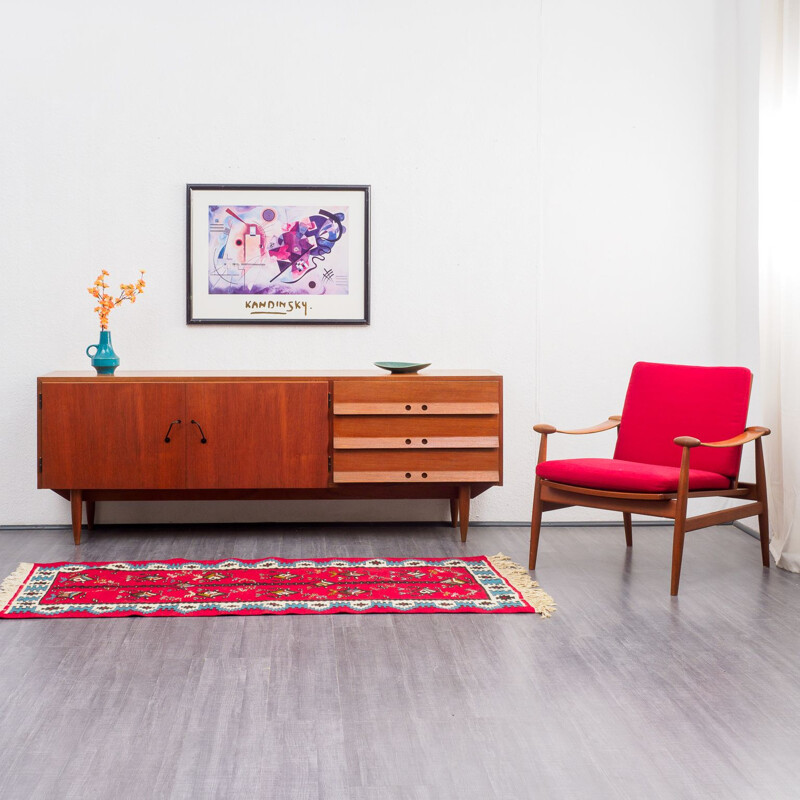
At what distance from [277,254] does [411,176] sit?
2.53ft

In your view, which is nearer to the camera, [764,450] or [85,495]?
[764,450]

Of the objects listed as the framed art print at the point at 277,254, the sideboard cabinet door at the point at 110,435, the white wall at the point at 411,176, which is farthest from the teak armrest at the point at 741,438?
the sideboard cabinet door at the point at 110,435

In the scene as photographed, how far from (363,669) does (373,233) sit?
2530 mm

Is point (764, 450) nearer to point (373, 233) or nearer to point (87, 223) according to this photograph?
point (373, 233)

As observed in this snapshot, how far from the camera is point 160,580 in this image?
3428mm

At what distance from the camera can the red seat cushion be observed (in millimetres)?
3305

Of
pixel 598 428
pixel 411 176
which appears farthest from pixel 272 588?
pixel 411 176

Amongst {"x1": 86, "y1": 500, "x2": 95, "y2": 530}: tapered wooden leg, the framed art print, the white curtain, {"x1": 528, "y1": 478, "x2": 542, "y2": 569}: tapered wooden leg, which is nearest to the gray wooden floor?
{"x1": 528, "y1": 478, "x2": 542, "y2": 569}: tapered wooden leg

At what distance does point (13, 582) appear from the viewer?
338 centimetres

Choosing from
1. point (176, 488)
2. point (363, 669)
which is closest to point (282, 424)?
point (176, 488)

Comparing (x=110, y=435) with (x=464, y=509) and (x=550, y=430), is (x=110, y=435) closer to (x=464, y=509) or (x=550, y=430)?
(x=464, y=509)

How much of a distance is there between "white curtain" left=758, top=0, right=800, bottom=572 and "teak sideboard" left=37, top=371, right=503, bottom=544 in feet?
3.89

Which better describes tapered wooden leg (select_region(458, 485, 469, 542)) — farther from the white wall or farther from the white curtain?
the white curtain

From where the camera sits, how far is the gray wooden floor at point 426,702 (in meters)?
1.86
